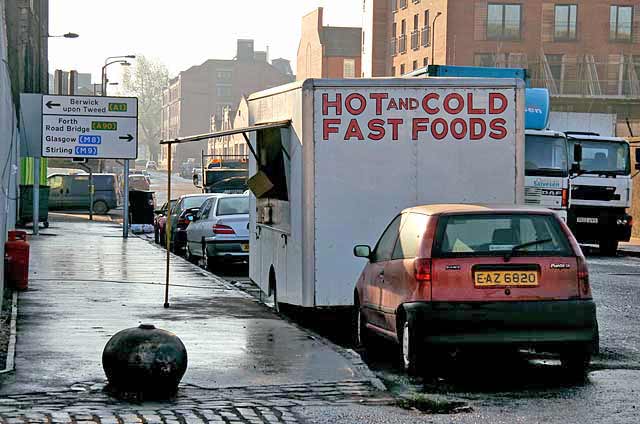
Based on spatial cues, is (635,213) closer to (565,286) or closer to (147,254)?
(147,254)

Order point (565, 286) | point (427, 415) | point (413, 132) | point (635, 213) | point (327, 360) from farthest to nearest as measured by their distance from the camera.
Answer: point (635, 213) < point (413, 132) < point (327, 360) < point (565, 286) < point (427, 415)

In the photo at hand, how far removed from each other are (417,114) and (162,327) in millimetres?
3471

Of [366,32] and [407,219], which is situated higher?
[366,32]

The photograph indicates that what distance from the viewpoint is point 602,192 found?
3025 cm

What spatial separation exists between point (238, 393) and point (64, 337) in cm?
350

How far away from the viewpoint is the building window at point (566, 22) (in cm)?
7488

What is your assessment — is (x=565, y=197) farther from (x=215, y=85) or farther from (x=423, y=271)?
(x=215, y=85)

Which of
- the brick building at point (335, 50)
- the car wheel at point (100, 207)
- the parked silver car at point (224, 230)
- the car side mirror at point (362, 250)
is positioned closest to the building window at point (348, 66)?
the brick building at point (335, 50)

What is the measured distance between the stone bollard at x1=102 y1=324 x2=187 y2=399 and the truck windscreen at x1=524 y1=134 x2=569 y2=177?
20.0 m

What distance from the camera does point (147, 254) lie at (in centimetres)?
2712

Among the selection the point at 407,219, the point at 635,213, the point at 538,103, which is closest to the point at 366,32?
the point at 635,213

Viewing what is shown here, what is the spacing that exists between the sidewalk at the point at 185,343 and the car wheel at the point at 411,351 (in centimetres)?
35

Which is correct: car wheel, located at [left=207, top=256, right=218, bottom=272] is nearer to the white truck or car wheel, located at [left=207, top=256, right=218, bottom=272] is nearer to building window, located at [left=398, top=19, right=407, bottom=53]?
the white truck

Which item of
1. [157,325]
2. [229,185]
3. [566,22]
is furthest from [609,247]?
[566,22]
